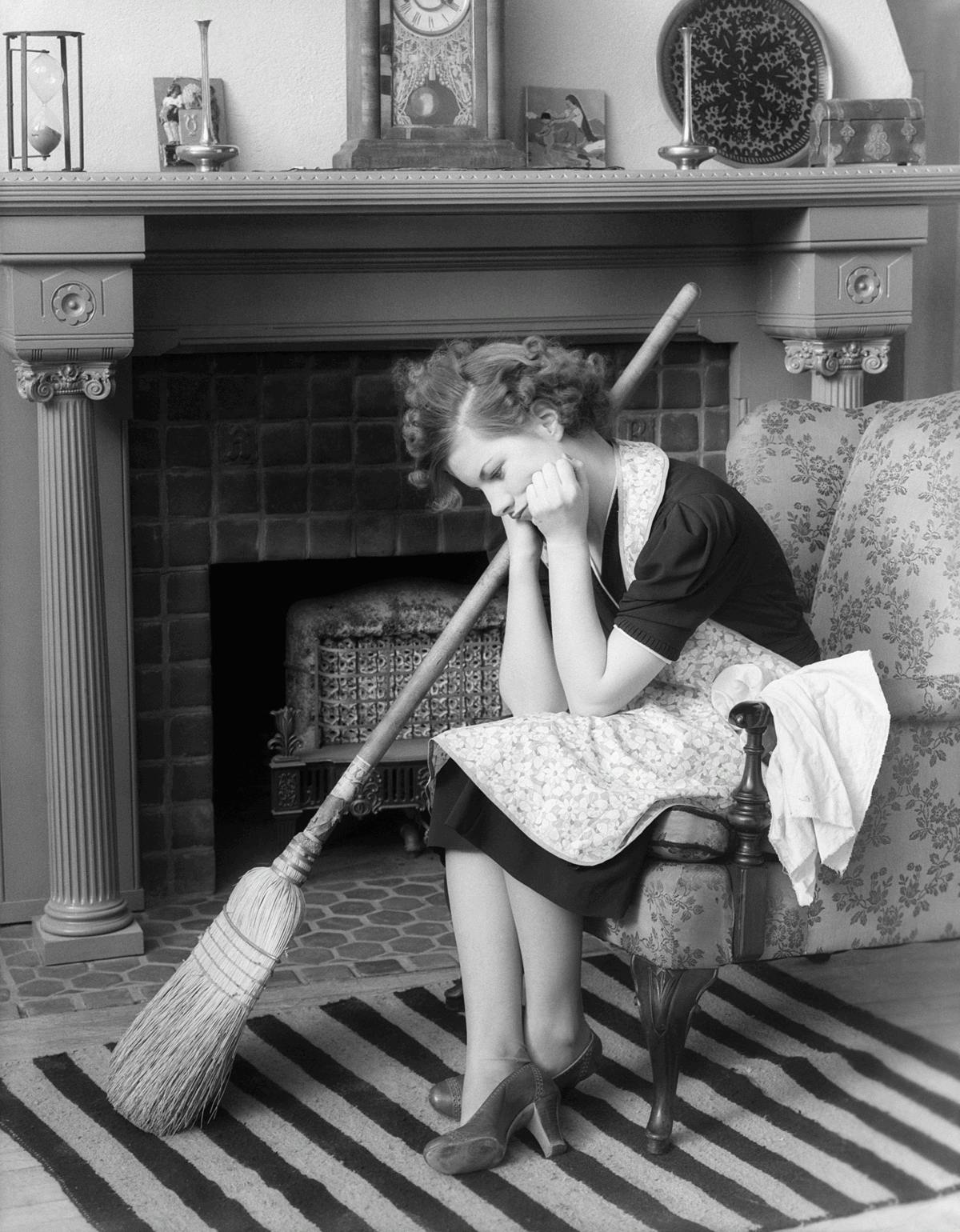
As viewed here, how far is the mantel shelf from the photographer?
7.93ft

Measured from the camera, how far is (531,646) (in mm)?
2041

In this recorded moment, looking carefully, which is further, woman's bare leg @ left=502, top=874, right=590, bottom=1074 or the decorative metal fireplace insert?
the decorative metal fireplace insert

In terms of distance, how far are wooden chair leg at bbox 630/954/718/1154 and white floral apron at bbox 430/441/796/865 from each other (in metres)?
0.20

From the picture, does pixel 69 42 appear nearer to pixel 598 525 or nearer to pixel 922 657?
pixel 598 525

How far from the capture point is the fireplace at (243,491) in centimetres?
283

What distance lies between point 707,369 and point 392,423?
24.2 inches

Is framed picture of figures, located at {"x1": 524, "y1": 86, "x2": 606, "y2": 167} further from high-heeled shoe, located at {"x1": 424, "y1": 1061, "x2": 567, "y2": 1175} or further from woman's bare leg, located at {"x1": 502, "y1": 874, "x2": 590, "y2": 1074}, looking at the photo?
high-heeled shoe, located at {"x1": 424, "y1": 1061, "x2": 567, "y2": 1175}

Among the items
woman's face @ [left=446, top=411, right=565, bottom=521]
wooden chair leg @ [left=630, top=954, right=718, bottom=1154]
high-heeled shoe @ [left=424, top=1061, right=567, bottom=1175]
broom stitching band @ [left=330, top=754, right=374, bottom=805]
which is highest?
woman's face @ [left=446, top=411, right=565, bottom=521]

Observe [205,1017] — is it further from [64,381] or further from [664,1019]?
[64,381]

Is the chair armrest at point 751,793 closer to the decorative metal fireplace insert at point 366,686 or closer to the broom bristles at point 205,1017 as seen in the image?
the broom bristles at point 205,1017

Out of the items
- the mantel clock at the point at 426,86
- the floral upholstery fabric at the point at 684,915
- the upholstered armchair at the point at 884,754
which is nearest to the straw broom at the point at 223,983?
the upholstered armchair at the point at 884,754

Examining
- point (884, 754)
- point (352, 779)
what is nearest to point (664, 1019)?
point (884, 754)

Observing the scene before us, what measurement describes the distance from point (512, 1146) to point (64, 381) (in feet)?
4.42

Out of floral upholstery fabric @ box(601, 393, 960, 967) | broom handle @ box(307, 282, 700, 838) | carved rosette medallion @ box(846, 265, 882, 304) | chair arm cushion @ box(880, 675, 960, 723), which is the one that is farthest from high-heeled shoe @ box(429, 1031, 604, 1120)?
carved rosette medallion @ box(846, 265, 882, 304)
